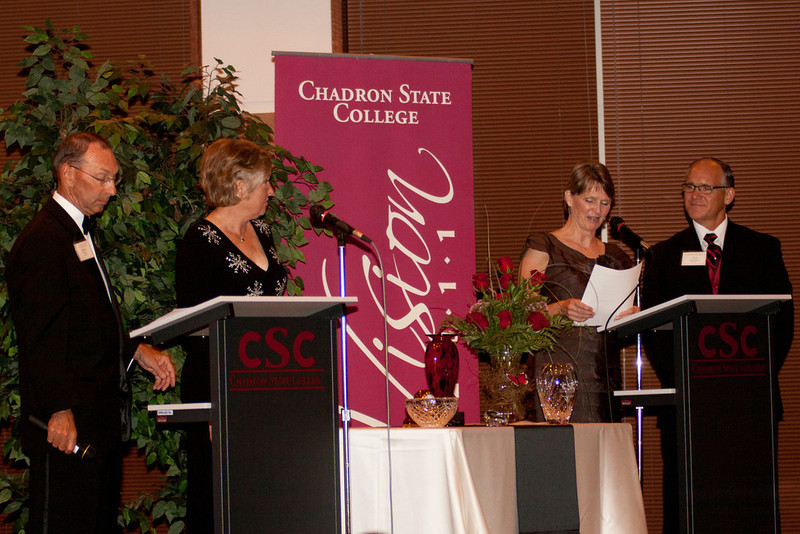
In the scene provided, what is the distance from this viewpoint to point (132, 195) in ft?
11.5

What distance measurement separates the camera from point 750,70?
5.14 metres

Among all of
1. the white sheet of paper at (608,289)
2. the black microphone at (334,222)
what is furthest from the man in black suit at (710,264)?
the black microphone at (334,222)

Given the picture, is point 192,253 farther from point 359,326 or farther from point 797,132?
point 797,132

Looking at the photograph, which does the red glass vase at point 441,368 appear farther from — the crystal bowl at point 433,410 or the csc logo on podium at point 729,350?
the csc logo on podium at point 729,350

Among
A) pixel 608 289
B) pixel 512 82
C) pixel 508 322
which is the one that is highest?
pixel 512 82

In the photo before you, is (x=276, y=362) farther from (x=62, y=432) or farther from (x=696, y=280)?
(x=696, y=280)

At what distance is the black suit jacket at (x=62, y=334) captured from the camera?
8.66 ft

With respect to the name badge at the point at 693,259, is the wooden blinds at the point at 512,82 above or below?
above

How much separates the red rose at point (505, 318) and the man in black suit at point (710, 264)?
999mm

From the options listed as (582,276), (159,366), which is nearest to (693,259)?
(582,276)

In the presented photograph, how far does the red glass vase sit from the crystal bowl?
0.10m

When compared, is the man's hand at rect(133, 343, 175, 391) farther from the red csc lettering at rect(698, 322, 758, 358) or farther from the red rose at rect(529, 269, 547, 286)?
the red csc lettering at rect(698, 322, 758, 358)

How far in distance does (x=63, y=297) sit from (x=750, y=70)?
4259mm

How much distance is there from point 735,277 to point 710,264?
A: 12 cm
